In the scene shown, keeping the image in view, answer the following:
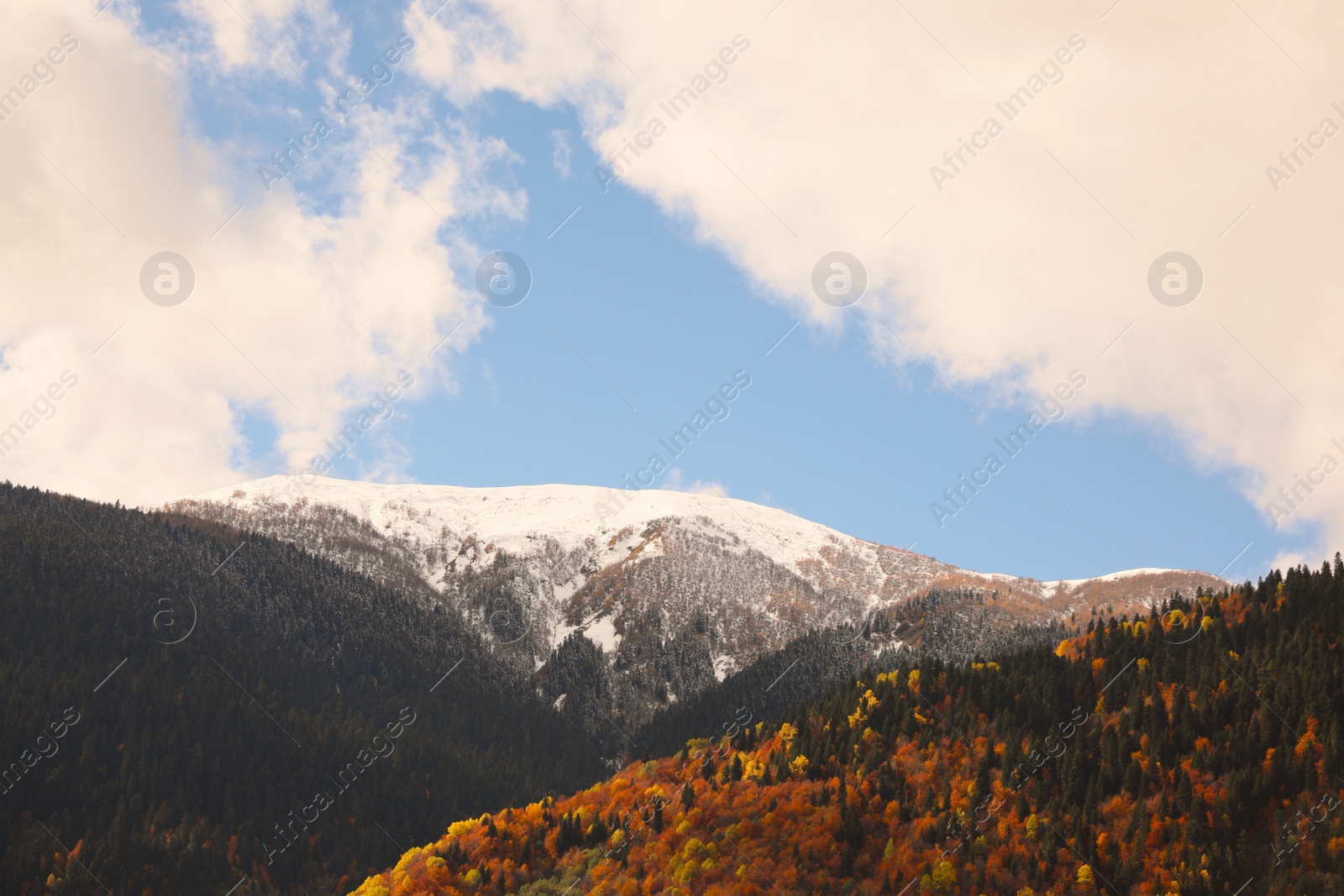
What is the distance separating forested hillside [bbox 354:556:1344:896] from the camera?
124m

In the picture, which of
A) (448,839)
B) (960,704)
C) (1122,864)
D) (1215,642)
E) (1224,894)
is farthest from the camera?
(448,839)

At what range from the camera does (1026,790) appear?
143 m

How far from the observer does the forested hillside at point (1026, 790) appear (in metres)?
124

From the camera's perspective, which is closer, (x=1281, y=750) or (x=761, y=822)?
(x=1281, y=750)

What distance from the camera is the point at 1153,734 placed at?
453 ft

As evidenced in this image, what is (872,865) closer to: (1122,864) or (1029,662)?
(1122,864)

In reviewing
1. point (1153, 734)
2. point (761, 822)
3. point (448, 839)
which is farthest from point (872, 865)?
point (448, 839)

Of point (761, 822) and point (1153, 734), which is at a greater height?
point (761, 822)

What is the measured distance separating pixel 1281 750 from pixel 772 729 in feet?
303

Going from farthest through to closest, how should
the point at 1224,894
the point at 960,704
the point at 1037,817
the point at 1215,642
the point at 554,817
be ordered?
the point at 554,817
the point at 960,704
the point at 1215,642
the point at 1037,817
the point at 1224,894

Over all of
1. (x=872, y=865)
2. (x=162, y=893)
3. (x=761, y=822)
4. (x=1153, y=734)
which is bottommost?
(x=1153, y=734)

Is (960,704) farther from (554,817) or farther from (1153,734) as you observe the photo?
(554,817)

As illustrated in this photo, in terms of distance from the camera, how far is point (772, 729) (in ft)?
634

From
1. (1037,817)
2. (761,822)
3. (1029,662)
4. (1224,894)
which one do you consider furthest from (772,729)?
(1224,894)
